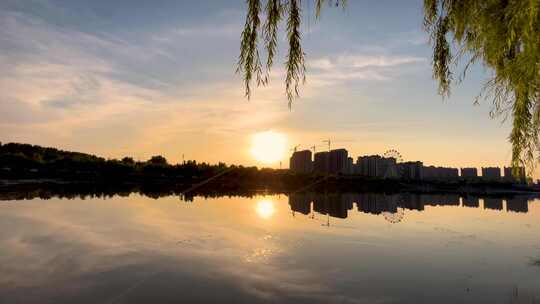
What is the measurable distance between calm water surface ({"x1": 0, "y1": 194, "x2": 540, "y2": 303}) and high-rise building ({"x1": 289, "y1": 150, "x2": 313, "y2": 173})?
12504 cm

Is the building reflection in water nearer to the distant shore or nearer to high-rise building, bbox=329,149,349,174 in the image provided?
the distant shore

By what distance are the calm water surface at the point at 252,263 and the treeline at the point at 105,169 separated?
6762 centimetres

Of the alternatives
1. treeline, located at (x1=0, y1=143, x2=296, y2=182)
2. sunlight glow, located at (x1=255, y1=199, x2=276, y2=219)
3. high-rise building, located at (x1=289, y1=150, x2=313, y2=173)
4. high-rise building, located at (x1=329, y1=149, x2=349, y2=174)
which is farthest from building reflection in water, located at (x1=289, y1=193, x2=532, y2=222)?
high-rise building, located at (x1=289, y1=150, x2=313, y2=173)

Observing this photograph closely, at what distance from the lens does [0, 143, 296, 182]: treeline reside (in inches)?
3333

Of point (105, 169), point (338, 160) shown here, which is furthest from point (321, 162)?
point (105, 169)

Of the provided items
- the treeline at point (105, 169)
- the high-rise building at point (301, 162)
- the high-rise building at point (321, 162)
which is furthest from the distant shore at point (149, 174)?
the high-rise building at point (301, 162)

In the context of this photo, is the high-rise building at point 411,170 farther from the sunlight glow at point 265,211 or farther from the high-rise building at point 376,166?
the sunlight glow at point 265,211

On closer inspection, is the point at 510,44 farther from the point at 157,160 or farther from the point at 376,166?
the point at 376,166

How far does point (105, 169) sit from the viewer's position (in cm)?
9469

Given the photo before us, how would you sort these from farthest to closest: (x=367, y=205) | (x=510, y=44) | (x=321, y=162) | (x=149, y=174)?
(x=321, y=162) → (x=149, y=174) → (x=367, y=205) → (x=510, y=44)

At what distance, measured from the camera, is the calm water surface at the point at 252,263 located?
10.8 metres

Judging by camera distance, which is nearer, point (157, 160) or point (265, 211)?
point (265, 211)

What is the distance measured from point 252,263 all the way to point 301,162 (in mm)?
140011

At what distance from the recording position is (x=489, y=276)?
45.1ft
